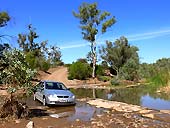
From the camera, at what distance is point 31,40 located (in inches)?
2662

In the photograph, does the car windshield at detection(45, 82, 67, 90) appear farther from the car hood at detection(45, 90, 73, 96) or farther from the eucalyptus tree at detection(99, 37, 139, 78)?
the eucalyptus tree at detection(99, 37, 139, 78)

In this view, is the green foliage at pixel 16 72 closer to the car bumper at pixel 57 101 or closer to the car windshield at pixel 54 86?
the car bumper at pixel 57 101

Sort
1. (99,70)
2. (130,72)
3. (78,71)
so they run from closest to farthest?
(130,72) < (78,71) < (99,70)


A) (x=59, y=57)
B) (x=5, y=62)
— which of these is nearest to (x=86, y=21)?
(x=59, y=57)

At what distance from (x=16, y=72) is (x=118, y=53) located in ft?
156

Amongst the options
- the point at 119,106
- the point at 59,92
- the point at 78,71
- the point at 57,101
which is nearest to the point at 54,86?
the point at 59,92

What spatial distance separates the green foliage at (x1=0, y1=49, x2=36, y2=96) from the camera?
13.6 metres

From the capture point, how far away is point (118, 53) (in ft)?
198

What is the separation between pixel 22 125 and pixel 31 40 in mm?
56501

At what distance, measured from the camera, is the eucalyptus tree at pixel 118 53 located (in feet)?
198

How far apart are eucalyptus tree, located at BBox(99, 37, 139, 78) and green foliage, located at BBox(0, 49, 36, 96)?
46.8m

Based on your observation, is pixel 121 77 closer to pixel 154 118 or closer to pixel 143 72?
pixel 143 72

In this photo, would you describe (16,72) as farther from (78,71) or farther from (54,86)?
(78,71)

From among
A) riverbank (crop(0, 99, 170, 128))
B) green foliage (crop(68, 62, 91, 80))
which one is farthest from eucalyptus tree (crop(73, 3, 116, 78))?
riverbank (crop(0, 99, 170, 128))
